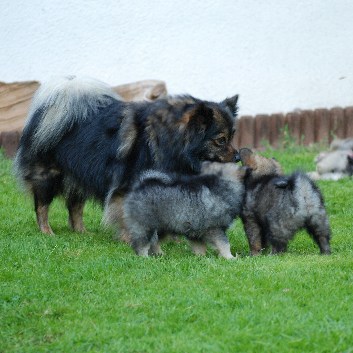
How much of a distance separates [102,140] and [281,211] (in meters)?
2.03

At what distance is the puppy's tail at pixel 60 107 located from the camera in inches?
342

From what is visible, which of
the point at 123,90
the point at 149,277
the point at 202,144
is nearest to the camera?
the point at 149,277

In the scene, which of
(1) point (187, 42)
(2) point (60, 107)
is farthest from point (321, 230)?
(1) point (187, 42)

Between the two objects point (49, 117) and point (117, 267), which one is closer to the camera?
point (117, 267)

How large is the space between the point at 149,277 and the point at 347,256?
5.23 ft

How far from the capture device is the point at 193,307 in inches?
228

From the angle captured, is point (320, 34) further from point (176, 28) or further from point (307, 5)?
point (176, 28)

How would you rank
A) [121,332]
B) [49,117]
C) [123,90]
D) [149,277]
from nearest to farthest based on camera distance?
[121,332]
[149,277]
[49,117]
[123,90]

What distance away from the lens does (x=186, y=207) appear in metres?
7.45

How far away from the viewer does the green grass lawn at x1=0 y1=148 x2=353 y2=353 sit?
5254mm

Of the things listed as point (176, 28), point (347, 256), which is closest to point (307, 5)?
point (176, 28)

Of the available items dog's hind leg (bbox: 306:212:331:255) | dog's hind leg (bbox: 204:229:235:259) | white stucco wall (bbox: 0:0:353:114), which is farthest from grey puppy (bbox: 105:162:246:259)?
white stucco wall (bbox: 0:0:353:114)

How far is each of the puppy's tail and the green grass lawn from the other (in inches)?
42.5

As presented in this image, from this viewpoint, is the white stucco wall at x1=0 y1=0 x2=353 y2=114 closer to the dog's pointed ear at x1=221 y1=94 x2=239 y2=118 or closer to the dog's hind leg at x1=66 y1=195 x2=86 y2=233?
the dog's hind leg at x1=66 y1=195 x2=86 y2=233
